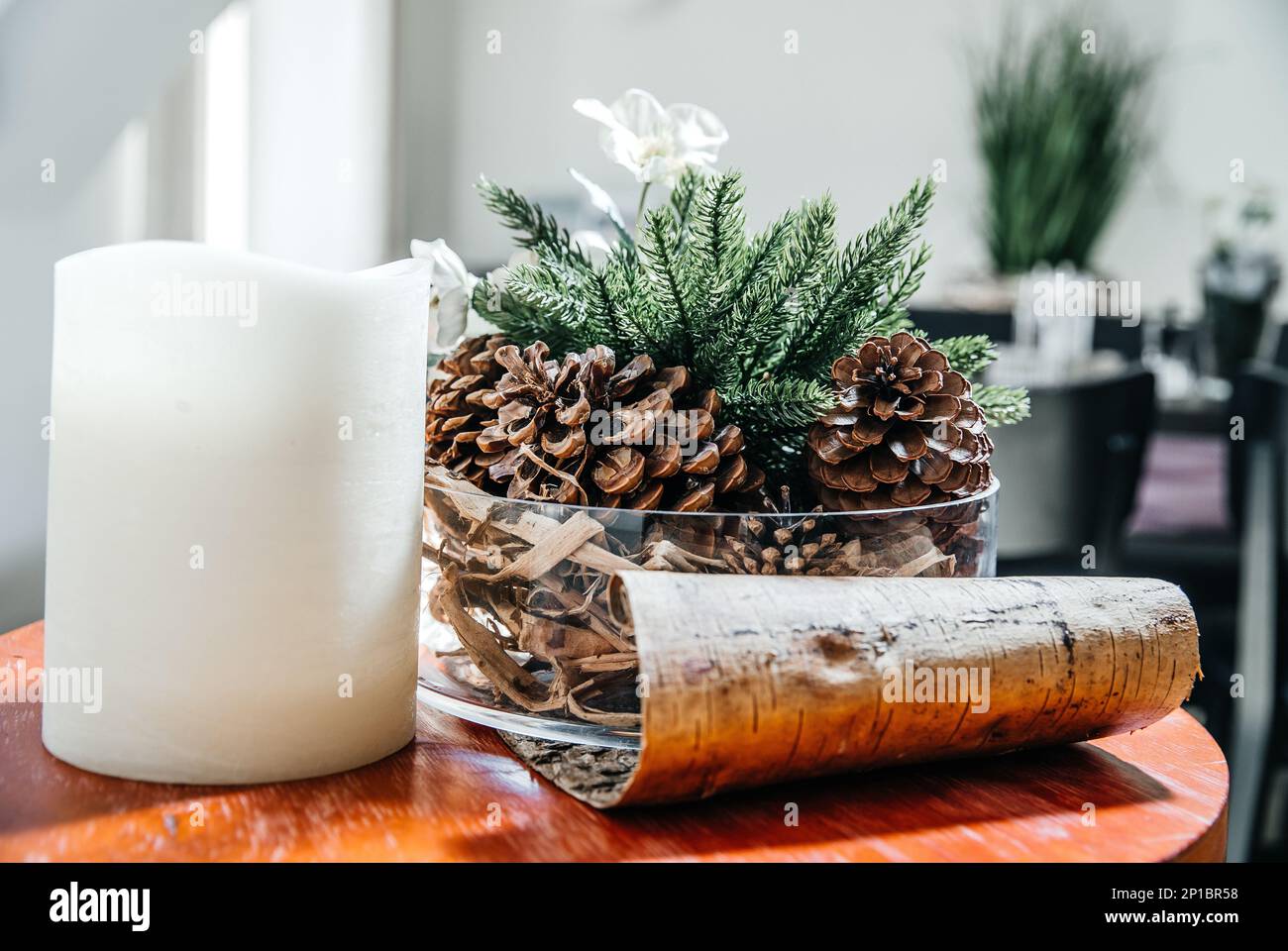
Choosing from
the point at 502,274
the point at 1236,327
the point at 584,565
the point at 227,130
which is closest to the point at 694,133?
the point at 502,274

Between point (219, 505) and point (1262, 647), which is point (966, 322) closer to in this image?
point (1262, 647)

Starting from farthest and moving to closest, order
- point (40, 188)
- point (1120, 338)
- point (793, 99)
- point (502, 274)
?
1. point (793, 99)
2. point (1120, 338)
3. point (40, 188)
4. point (502, 274)

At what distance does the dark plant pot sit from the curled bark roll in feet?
7.17

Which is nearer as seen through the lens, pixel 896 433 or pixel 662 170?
pixel 896 433

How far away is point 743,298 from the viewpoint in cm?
52

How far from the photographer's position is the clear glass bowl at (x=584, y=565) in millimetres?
474

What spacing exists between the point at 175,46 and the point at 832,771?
1344 millimetres

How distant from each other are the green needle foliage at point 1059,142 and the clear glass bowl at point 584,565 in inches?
121

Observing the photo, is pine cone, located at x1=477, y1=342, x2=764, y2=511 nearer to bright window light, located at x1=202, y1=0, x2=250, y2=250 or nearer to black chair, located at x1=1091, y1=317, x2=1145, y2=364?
bright window light, located at x1=202, y1=0, x2=250, y2=250

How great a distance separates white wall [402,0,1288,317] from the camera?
11.4 ft

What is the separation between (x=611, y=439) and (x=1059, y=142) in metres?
3.21

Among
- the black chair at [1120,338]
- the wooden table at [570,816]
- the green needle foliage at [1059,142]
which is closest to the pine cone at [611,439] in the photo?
the wooden table at [570,816]

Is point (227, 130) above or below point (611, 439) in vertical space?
above

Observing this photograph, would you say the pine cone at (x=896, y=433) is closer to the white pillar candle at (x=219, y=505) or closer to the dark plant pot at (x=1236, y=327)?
the white pillar candle at (x=219, y=505)
